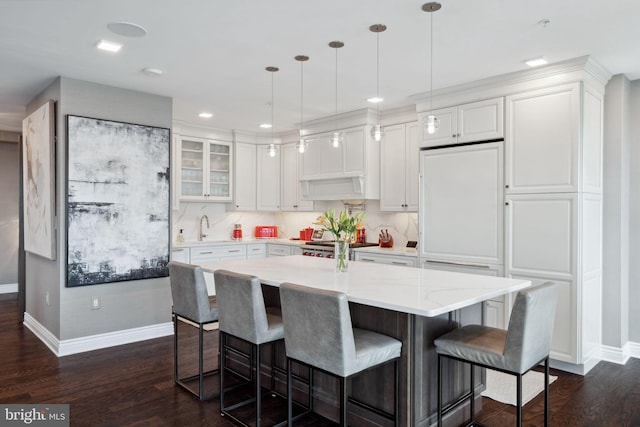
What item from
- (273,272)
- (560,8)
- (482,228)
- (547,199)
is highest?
(560,8)

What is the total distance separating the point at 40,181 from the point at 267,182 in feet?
10.7

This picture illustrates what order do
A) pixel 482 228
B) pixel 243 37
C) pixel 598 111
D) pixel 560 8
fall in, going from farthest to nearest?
pixel 482 228
pixel 598 111
pixel 243 37
pixel 560 8

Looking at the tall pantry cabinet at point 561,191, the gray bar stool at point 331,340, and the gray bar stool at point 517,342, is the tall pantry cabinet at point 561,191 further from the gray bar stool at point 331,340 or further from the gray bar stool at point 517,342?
the gray bar stool at point 331,340

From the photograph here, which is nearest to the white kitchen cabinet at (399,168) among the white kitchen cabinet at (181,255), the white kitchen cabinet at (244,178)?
the white kitchen cabinet at (244,178)

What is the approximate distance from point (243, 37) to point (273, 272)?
1.70 m

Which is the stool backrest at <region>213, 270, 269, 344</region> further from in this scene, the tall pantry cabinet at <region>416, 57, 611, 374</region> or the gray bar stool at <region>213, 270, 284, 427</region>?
the tall pantry cabinet at <region>416, 57, 611, 374</region>

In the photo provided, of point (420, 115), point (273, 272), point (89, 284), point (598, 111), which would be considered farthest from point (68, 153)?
point (598, 111)

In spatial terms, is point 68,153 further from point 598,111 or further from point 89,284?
point 598,111

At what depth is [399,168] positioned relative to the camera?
5301 millimetres

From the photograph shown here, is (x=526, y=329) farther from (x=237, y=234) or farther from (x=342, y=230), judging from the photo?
(x=237, y=234)

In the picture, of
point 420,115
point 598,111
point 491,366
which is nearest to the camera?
point 491,366

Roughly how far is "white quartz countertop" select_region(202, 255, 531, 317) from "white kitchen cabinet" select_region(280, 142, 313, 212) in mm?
2957

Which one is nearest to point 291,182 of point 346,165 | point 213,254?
point 346,165

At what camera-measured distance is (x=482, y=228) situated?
4156 millimetres
